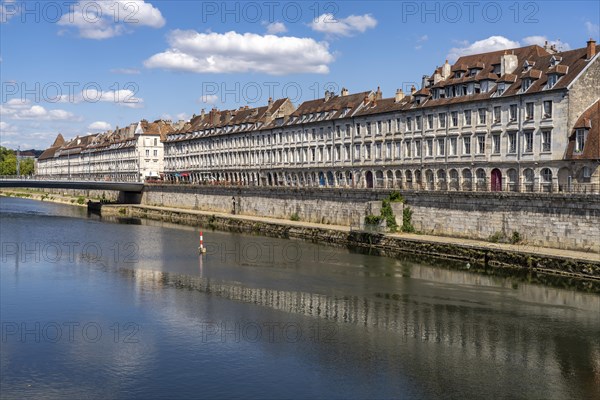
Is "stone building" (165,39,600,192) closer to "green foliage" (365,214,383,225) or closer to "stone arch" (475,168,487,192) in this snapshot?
"stone arch" (475,168,487,192)

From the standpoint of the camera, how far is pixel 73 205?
112 meters

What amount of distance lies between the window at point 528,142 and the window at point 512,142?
931 millimetres

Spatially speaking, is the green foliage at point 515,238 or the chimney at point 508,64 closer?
the green foliage at point 515,238

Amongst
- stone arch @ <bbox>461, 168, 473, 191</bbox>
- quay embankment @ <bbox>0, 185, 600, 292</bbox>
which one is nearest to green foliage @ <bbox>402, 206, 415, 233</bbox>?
quay embankment @ <bbox>0, 185, 600, 292</bbox>

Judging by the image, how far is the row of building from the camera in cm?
4628

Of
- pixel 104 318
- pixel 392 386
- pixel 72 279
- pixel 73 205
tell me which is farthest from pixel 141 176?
pixel 392 386

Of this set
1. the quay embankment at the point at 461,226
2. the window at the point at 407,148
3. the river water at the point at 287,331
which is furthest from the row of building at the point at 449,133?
the river water at the point at 287,331

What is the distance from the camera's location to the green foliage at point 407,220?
172ft

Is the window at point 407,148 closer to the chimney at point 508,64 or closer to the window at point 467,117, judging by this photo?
the window at point 467,117

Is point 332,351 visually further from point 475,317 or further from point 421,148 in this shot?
point 421,148

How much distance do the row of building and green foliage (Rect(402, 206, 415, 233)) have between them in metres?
4.24

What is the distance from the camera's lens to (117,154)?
13100 centimetres

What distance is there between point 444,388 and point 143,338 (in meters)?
11.6

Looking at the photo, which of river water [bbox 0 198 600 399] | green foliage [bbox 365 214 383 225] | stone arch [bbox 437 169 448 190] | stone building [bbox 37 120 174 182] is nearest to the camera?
river water [bbox 0 198 600 399]
